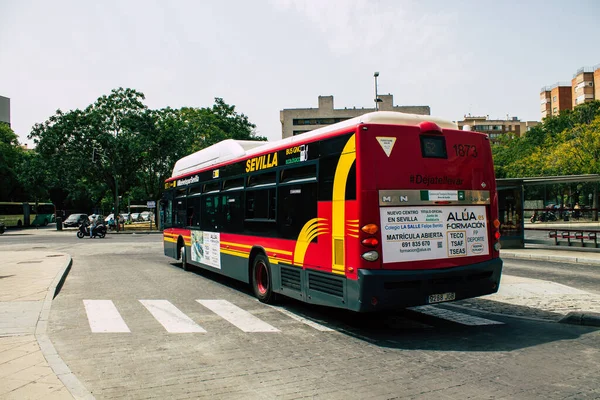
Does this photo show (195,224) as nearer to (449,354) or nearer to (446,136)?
(446,136)

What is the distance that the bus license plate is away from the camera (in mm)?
6793

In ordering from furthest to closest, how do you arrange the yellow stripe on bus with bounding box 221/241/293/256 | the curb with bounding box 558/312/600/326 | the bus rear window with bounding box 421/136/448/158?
the yellow stripe on bus with bounding box 221/241/293/256 → the curb with bounding box 558/312/600/326 → the bus rear window with bounding box 421/136/448/158

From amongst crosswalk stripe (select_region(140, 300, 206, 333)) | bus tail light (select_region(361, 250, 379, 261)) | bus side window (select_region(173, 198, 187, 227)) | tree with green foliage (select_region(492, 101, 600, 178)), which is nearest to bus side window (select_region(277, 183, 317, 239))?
bus tail light (select_region(361, 250, 379, 261))

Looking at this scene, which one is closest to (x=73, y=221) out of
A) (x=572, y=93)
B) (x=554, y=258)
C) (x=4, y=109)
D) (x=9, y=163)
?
(x=9, y=163)

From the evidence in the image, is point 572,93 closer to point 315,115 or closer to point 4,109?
point 315,115

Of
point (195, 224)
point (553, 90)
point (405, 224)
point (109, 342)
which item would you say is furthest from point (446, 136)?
point (553, 90)

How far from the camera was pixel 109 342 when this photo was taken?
22.4 feet

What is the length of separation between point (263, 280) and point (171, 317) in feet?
6.34

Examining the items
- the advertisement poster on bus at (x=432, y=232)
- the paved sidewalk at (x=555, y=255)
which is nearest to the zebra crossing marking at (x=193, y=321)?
the advertisement poster on bus at (x=432, y=232)

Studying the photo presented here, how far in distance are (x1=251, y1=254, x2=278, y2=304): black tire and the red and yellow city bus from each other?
0.20ft

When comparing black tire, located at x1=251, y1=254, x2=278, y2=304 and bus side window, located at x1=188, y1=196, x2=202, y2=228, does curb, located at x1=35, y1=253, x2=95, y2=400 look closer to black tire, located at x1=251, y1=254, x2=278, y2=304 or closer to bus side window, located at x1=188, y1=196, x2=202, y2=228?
black tire, located at x1=251, y1=254, x2=278, y2=304

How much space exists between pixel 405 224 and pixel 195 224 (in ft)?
25.7

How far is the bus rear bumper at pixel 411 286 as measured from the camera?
6.35 m

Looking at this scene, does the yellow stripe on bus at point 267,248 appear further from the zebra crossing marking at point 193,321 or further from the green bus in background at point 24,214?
the green bus in background at point 24,214
